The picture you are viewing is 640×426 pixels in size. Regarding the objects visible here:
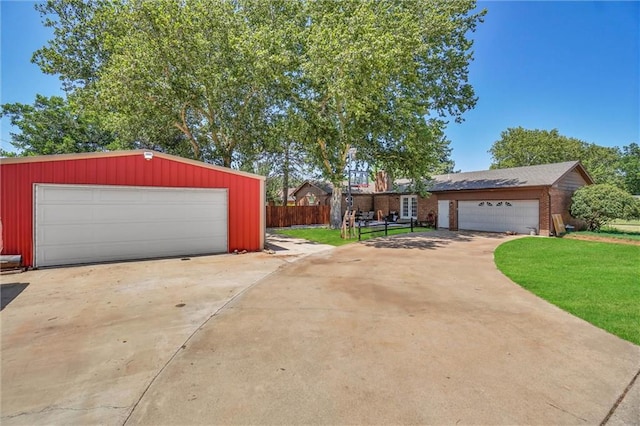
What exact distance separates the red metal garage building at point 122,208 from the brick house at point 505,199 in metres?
12.0

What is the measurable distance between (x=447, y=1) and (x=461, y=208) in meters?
11.7

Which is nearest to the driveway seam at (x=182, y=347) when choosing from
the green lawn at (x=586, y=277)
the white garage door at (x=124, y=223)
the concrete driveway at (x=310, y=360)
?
the concrete driveway at (x=310, y=360)

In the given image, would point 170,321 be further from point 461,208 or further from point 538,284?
point 461,208

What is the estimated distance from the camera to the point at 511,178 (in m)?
18.0

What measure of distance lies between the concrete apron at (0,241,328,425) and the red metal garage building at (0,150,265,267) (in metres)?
1.05

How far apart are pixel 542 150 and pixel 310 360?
43.6 meters

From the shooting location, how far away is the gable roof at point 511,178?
15.9 m

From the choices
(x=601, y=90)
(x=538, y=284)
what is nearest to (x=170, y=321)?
(x=538, y=284)

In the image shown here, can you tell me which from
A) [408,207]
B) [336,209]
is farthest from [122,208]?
[408,207]

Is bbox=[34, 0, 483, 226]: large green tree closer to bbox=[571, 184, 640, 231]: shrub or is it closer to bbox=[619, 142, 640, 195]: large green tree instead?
bbox=[571, 184, 640, 231]: shrub

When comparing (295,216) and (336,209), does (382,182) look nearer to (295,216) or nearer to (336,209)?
(295,216)

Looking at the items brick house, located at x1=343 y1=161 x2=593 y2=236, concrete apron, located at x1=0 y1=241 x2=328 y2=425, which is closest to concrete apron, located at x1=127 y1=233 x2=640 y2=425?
concrete apron, located at x1=0 y1=241 x2=328 y2=425

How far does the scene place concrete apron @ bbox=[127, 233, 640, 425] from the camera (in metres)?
2.49

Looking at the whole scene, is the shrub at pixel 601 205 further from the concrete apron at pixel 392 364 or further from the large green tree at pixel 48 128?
the large green tree at pixel 48 128
